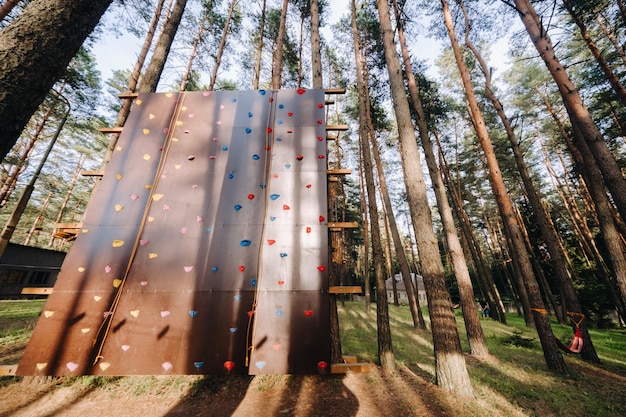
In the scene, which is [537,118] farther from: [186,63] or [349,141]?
[186,63]

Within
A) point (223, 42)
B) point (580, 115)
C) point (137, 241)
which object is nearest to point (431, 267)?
point (580, 115)

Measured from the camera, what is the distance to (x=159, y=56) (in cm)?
514

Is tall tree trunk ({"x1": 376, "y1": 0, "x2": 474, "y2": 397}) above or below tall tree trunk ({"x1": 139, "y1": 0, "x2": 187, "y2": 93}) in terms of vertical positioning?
below

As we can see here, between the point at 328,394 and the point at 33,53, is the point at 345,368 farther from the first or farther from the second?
the point at 33,53

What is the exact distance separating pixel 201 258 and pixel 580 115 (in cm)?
732

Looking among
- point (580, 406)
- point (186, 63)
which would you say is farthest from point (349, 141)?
point (580, 406)

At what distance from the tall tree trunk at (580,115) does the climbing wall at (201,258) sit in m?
5.41

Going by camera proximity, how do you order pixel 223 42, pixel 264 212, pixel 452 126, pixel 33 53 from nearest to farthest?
pixel 33 53
pixel 264 212
pixel 223 42
pixel 452 126

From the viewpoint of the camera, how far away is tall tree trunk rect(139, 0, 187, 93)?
4.90 m


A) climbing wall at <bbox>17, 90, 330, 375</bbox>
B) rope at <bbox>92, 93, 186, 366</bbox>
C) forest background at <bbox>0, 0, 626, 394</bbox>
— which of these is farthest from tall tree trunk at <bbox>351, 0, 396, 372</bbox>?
rope at <bbox>92, 93, 186, 366</bbox>

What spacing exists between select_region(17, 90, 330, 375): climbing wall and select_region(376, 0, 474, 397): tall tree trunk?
249 cm

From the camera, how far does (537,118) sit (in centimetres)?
1419

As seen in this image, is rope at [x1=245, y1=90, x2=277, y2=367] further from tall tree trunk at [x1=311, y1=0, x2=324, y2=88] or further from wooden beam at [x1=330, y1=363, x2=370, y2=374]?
tall tree trunk at [x1=311, y1=0, x2=324, y2=88]

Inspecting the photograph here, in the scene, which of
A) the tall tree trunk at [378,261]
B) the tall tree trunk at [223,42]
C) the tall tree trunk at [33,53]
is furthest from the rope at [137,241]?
the tall tree trunk at [223,42]
